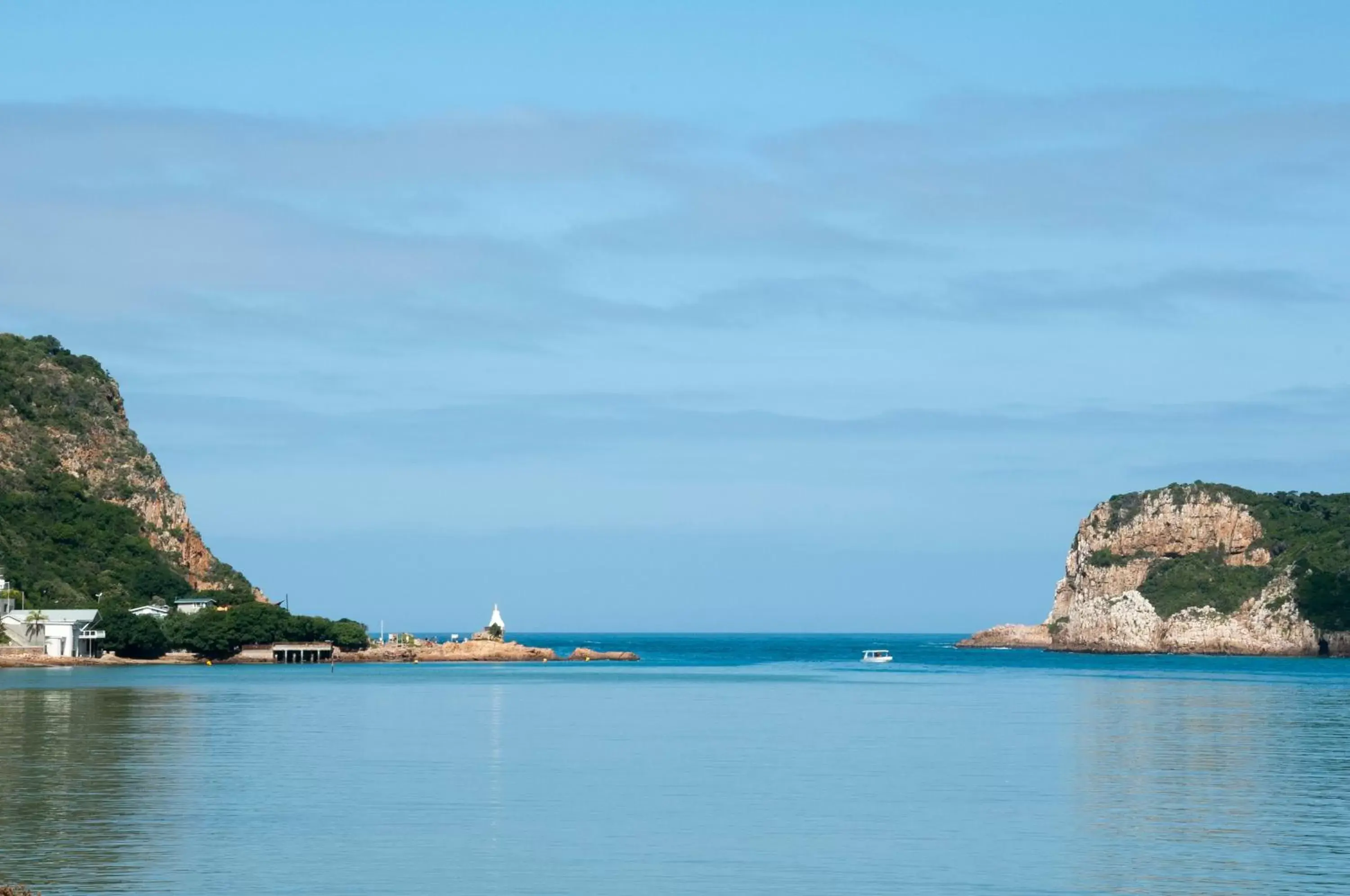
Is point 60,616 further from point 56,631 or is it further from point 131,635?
point 131,635

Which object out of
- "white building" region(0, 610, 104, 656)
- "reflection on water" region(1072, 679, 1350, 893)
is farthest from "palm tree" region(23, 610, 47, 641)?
"reflection on water" region(1072, 679, 1350, 893)

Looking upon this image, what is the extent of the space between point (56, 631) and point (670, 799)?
151 metres

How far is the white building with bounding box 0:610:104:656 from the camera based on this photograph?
187500 millimetres

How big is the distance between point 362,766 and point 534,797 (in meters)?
11.7

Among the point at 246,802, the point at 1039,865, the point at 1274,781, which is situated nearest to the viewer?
the point at 1039,865

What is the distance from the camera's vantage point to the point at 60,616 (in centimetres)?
19150

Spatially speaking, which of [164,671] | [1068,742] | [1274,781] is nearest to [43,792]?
[1274,781]

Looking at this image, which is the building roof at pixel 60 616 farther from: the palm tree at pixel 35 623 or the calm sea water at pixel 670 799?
the calm sea water at pixel 670 799

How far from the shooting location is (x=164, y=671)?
175m

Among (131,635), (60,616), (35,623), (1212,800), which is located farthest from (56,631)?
(1212,800)

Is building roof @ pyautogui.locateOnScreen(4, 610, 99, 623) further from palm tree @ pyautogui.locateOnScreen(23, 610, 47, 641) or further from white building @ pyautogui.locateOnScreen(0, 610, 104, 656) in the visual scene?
palm tree @ pyautogui.locateOnScreen(23, 610, 47, 641)

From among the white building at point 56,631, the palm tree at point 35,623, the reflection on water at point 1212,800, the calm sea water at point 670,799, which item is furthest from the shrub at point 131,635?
the reflection on water at point 1212,800

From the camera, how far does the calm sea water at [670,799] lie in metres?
37.8

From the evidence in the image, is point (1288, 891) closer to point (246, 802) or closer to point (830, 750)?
point (246, 802)
